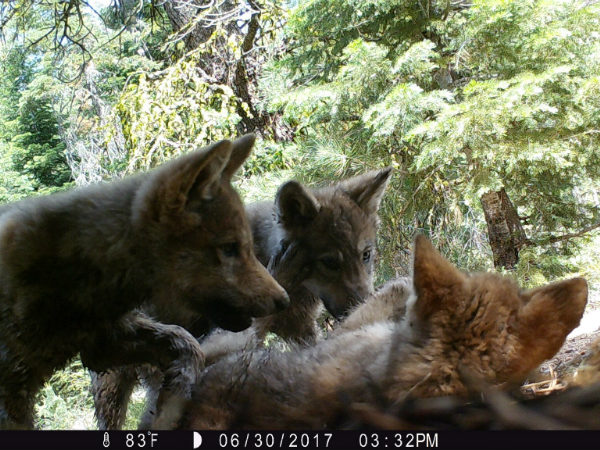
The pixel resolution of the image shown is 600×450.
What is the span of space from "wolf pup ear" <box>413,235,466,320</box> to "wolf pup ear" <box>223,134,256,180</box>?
0.76 m

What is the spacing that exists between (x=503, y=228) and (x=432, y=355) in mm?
3134

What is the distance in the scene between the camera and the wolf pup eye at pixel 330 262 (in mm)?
2387

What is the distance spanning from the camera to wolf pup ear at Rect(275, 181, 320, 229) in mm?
2229

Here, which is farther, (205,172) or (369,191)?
(369,191)

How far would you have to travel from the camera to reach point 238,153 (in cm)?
180

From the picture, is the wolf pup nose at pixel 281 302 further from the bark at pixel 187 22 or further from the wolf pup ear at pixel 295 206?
the bark at pixel 187 22

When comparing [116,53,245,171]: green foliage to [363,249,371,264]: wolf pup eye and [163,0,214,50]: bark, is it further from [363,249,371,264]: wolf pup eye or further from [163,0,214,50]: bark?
[363,249,371,264]: wolf pup eye

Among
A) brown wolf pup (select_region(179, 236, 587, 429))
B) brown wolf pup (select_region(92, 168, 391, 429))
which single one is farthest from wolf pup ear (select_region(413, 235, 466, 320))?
brown wolf pup (select_region(92, 168, 391, 429))
